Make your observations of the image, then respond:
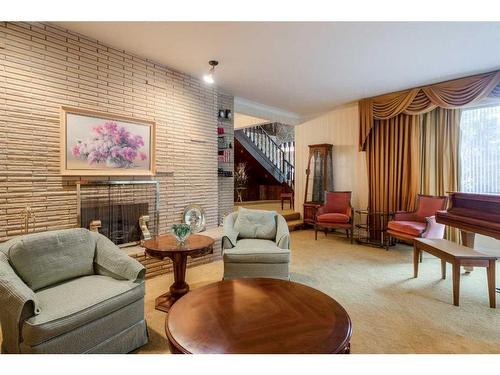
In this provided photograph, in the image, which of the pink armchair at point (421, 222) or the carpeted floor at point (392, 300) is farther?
the pink armchair at point (421, 222)

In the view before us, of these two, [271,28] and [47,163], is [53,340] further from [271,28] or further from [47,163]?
[271,28]

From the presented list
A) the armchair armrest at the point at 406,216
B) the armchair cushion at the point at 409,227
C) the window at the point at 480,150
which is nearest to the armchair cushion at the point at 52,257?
the armchair cushion at the point at 409,227

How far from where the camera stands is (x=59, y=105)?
273 centimetres

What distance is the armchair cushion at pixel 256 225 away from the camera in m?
3.21

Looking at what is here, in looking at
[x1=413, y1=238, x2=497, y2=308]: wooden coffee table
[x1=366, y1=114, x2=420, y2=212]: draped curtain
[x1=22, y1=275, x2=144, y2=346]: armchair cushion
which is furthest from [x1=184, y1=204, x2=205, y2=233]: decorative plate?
[x1=366, y1=114, x2=420, y2=212]: draped curtain

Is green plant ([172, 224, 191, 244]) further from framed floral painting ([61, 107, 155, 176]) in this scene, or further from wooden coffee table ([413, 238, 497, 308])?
wooden coffee table ([413, 238, 497, 308])

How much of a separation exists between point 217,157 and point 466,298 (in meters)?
3.56

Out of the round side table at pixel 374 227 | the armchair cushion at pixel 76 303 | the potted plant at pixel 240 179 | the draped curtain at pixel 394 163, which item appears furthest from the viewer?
the potted plant at pixel 240 179

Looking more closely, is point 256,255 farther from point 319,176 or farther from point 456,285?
point 319,176

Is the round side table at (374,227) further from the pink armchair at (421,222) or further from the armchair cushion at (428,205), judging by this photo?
the armchair cushion at (428,205)

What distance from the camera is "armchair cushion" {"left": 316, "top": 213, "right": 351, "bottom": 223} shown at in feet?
15.6

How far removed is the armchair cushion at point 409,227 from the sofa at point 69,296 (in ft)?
11.7

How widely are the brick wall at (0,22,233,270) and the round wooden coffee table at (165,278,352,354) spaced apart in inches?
78.7
